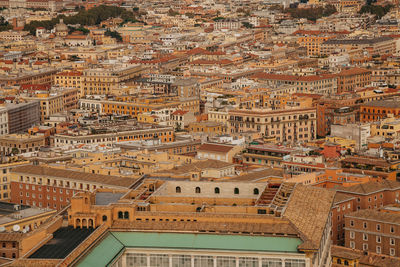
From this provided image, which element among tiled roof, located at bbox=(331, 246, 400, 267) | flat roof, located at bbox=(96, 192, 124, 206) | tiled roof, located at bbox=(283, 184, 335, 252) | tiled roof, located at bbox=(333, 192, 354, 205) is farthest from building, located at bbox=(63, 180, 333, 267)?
tiled roof, located at bbox=(333, 192, 354, 205)

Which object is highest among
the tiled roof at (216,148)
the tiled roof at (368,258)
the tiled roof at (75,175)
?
the tiled roof at (75,175)

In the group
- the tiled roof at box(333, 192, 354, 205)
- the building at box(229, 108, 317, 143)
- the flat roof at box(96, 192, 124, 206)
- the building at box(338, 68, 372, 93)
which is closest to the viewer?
the flat roof at box(96, 192, 124, 206)

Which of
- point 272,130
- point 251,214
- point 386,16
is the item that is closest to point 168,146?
point 272,130

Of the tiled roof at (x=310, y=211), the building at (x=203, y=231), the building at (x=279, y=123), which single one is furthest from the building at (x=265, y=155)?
the building at (x=203, y=231)

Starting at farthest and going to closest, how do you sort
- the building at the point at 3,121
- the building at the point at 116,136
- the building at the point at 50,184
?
1. the building at the point at 3,121
2. the building at the point at 116,136
3. the building at the point at 50,184

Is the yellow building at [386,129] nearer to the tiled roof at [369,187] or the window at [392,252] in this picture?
the tiled roof at [369,187]

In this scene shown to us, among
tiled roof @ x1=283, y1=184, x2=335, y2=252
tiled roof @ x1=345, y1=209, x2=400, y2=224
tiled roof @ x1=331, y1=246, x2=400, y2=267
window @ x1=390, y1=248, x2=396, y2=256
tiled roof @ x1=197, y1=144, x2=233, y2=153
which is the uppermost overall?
tiled roof @ x1=283, y1=184, x2=335, y2=252

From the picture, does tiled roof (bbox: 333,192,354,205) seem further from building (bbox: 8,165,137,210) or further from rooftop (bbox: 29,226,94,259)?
rooftop (bbox: 29,226,94,259)

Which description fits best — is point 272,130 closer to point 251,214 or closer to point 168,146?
point 168,146

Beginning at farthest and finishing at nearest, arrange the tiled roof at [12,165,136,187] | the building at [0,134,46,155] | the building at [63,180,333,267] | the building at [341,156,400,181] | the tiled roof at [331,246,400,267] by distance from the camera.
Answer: the building at [0,134,46,155], the building at [341,156,400,181], the tiled roof at [12,165,136,187], the tiled roof at [331,246,400,267], the building at [63,180,333,267]

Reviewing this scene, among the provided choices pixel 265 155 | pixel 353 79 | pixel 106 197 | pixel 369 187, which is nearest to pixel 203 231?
pixel 106 197
